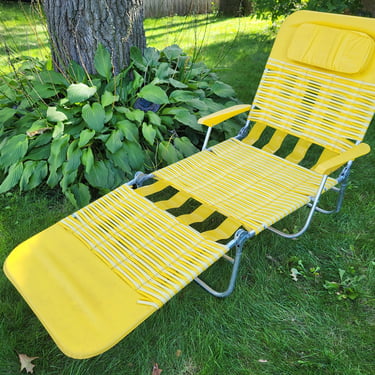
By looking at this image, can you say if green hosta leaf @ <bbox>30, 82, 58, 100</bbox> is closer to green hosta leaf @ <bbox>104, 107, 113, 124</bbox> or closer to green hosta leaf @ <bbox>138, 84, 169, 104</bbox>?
green hosta leaf @ <bbox>104, 107, 113, 124</bbox>

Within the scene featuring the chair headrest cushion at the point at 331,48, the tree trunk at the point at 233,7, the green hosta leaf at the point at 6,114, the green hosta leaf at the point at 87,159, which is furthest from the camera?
the tree trunk at the point at 233,7

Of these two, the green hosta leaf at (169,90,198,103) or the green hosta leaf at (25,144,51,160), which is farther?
the green hosta leaf at (169,90,198,103)

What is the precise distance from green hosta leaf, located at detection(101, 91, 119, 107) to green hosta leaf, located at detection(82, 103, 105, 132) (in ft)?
0.23

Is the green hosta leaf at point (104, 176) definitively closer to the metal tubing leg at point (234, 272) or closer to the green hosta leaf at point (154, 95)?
the green hosta leaf at point (154, 95)

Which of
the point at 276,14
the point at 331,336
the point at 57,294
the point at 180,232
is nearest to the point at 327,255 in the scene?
the point at 331,336

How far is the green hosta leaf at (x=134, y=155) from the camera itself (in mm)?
2785

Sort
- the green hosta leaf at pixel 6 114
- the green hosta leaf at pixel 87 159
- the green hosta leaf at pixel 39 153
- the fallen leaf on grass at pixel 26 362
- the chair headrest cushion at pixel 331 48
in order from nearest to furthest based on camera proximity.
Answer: the fallen leaf on grass at pixel 26 362 → the chair headrest cushion at pixel 331 48 → the green hosta leaf at pixel 87 159 → the green hosta leaf at pixel 39 153 → the green hosta leaf at pixel 6 114

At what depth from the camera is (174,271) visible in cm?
170

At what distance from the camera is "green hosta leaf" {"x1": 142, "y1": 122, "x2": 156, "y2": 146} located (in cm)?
277

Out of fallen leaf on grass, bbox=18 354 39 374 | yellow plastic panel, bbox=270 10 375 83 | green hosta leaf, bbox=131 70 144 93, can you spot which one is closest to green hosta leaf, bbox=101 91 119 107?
green hosta leaf, bbox=131 70 144 93

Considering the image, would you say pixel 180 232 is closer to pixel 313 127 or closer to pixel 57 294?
pixel 57 294

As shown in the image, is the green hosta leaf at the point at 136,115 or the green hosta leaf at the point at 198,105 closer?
the green hosta leaf at the point at 136,115

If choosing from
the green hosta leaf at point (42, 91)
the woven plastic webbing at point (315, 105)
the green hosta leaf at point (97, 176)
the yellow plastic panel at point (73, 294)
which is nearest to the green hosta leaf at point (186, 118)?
the woven plastic webbing at point (315, 105)

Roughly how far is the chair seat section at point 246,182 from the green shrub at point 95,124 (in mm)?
437
